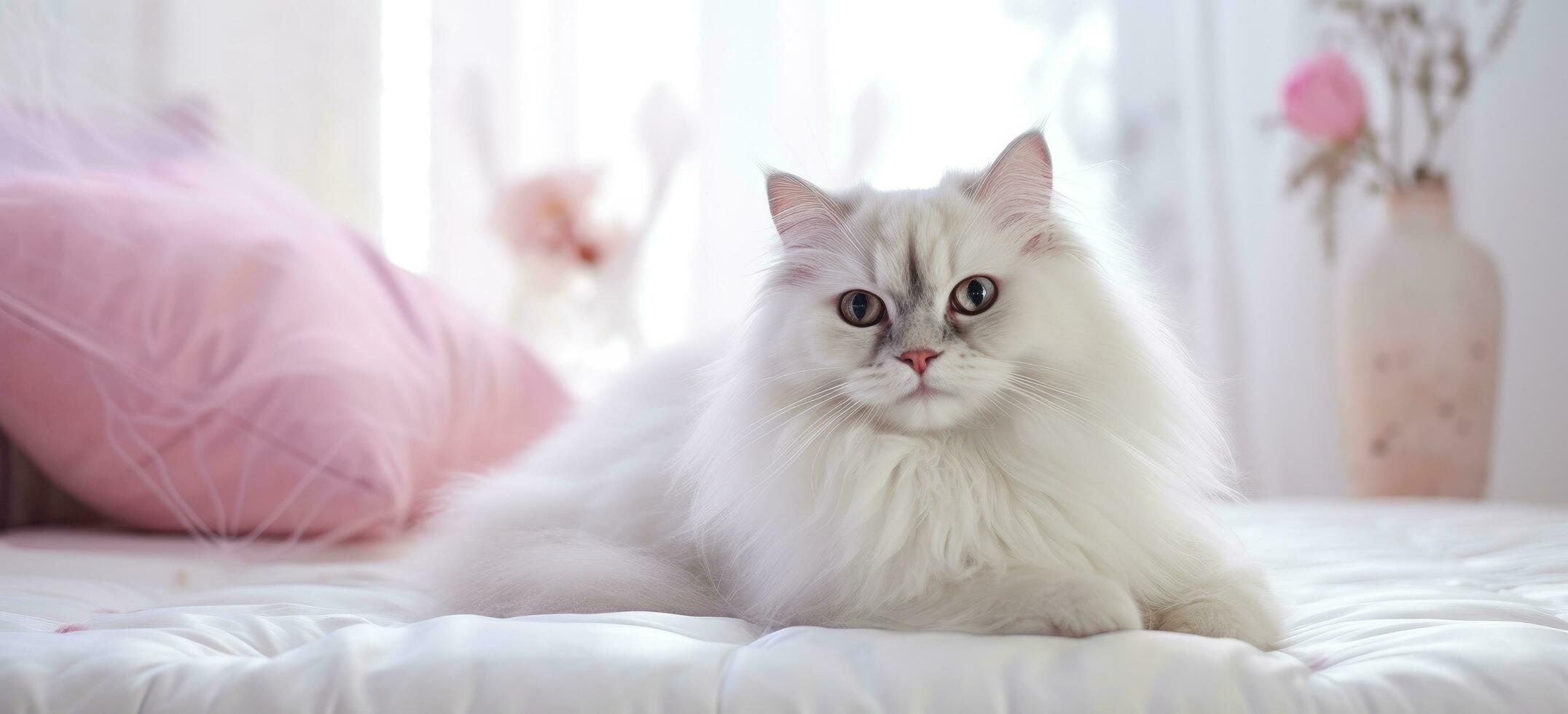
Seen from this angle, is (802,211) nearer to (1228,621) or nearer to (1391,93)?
(1228,621)

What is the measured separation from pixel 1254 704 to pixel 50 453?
162 cm

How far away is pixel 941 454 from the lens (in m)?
1.01

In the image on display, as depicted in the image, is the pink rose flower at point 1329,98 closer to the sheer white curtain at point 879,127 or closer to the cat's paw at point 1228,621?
the sheer white curtain at point 879,127

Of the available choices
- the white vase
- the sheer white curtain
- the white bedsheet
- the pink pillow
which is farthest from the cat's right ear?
the white vase

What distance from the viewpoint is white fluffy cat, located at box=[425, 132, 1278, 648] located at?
0.96 meters

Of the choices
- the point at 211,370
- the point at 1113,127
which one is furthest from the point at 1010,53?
the point at 211,370

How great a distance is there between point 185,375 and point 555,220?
145 cm

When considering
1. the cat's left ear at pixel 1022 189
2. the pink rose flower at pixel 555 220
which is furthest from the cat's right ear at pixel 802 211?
the pink rose flower at pixel 555 220

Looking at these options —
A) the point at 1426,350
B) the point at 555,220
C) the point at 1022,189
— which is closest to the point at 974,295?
the point at 1022,189

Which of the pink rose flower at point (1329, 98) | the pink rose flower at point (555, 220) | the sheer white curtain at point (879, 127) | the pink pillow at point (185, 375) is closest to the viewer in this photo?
the pink pillow at point (185, 375)

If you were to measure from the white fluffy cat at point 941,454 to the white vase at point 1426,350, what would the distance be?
1555 mm

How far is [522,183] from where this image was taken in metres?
2.83

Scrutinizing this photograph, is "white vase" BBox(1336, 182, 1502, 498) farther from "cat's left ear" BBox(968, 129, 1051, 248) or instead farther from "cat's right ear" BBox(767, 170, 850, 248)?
"cat's right ear" BBox(767, 170, 850, 248)

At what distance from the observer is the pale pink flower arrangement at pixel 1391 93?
7.89 feet
